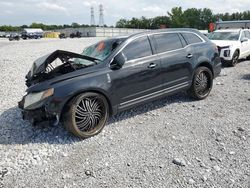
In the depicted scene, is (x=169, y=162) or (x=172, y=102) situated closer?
(x=169, y=162)

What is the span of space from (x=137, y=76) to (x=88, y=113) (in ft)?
3.93

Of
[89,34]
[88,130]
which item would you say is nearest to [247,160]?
[88,130]

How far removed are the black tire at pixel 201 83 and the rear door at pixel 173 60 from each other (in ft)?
0.85

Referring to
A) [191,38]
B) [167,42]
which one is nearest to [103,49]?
[167,42]

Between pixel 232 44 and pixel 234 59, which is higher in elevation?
pixel 232 44

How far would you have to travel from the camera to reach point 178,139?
4203 millimetres

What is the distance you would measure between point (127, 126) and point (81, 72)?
134 centimetres

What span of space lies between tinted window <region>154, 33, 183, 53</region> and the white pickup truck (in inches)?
218

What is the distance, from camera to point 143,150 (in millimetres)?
3910

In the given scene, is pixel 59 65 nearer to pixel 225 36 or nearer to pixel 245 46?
pixel 225 36

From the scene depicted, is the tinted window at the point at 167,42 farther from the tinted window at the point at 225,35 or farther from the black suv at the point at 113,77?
the tinted window at the point at 225,35

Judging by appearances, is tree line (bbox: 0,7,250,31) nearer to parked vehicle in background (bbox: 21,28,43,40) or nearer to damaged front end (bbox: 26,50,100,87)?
parked vehicle in background (bbox: 21,28,43,40)

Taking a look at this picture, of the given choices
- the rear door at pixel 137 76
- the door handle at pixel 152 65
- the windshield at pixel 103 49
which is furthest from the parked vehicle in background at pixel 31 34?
the door handle at pixel 152 65

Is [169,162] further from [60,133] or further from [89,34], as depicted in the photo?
[89,34]
